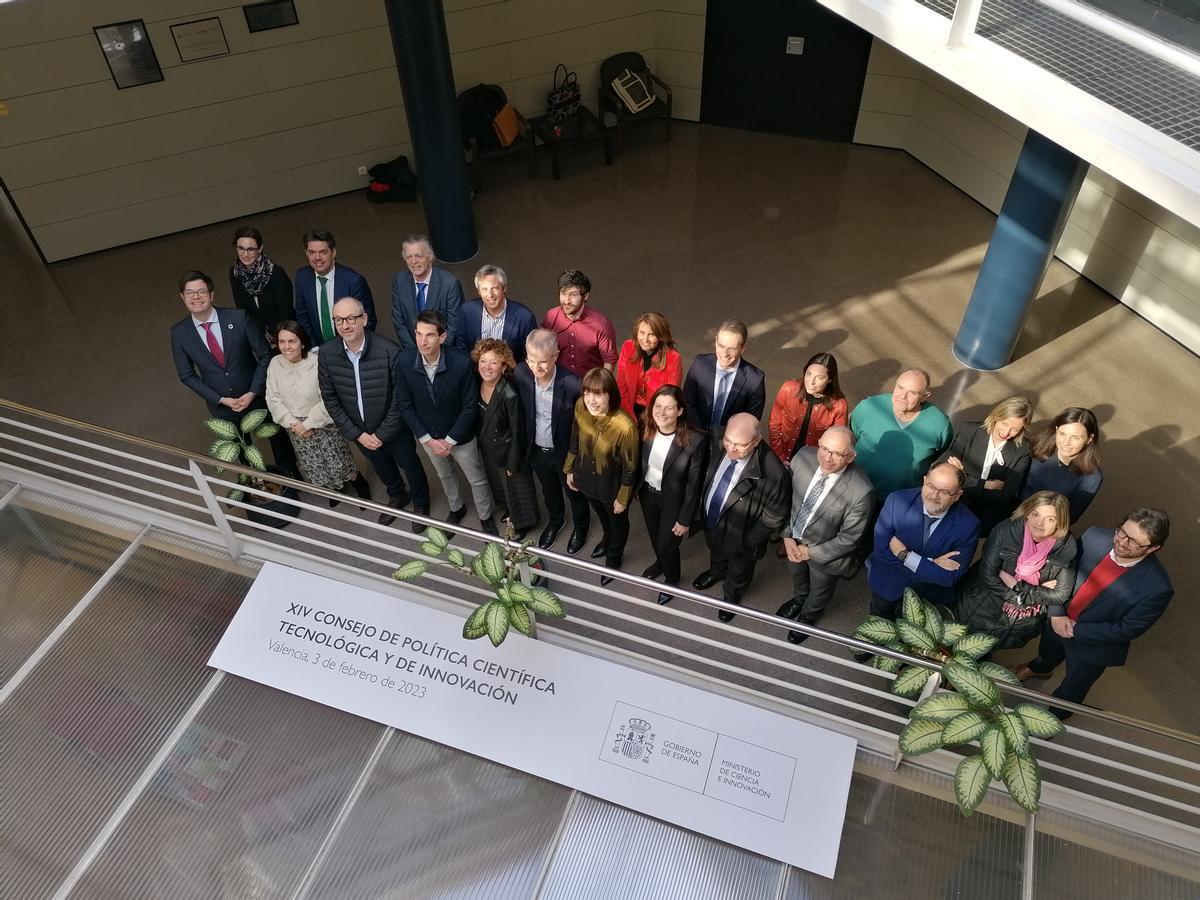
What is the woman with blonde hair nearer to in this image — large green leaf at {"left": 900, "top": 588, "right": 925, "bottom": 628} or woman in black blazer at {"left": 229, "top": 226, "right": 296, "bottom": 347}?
large green leaf at {"left": 900, "top": 588, "right": 925, "bottom": 628}

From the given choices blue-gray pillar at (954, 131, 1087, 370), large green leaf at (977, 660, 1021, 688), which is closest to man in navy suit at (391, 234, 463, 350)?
large green leaf at (977, 660, 1021, 688)

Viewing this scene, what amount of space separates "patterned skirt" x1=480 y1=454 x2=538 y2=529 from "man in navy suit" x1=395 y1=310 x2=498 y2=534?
4.8 inches

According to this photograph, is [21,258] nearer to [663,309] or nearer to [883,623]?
[663,309]

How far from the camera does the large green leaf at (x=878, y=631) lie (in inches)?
148

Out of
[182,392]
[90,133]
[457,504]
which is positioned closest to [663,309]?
[457,504]

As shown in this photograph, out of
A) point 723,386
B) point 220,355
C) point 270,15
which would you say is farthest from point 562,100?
point 723,386

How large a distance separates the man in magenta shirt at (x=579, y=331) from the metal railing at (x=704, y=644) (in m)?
1.26

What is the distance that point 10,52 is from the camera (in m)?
7.46

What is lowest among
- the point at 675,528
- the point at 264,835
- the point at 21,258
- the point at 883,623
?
the point at 21,258

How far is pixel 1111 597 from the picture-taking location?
392 centimetres

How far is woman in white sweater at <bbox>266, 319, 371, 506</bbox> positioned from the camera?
4992 millimetres

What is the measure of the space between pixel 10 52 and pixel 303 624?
6295 millimetres

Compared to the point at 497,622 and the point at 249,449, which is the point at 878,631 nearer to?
the point at 497,622

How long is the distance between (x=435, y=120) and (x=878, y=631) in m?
5.48
